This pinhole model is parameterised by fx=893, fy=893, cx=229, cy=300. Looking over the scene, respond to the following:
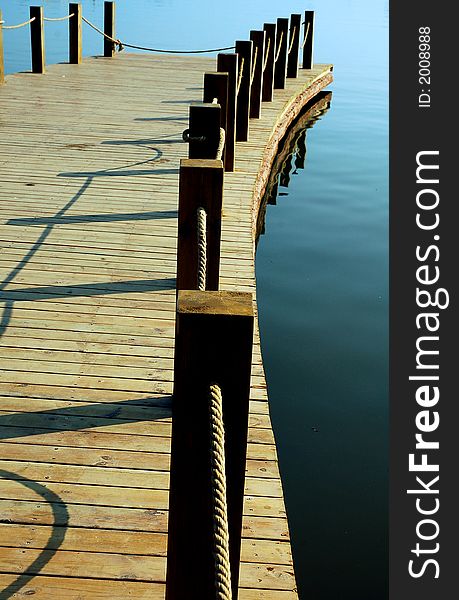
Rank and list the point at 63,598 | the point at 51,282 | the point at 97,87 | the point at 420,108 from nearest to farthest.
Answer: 1. the point at 63,598
2. the point at 51,282
3. the point at 420,108
4. the point at 97,87

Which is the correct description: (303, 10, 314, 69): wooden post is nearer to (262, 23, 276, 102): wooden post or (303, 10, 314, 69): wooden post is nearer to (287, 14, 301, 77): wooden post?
(287, 14, 301, 77): wooden post

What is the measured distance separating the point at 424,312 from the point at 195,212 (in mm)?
2728

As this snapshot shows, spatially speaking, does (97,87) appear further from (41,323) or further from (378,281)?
(41,323)

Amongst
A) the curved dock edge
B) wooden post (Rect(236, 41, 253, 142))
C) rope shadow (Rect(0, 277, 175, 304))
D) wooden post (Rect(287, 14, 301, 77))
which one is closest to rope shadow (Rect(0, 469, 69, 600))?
rope shadow (Rect(0, 277, 175, 304))

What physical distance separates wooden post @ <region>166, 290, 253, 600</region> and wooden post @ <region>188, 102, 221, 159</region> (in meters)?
2.43

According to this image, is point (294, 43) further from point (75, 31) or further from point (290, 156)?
point (75, 31)

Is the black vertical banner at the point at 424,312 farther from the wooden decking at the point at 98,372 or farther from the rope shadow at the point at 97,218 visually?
the rope shadow at the point at 97,218

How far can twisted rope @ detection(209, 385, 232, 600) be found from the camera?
1731mm

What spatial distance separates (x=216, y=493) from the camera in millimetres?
1873

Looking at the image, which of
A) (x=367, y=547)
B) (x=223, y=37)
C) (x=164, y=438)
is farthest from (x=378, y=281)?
(x=223, y=37)

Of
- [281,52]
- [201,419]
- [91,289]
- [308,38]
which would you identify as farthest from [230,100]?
[308,38]

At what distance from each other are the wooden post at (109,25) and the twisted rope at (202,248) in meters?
12.6

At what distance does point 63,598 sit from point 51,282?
264 cm

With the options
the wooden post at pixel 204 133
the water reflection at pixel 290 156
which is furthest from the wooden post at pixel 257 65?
the wooden post at pixel 204 133
